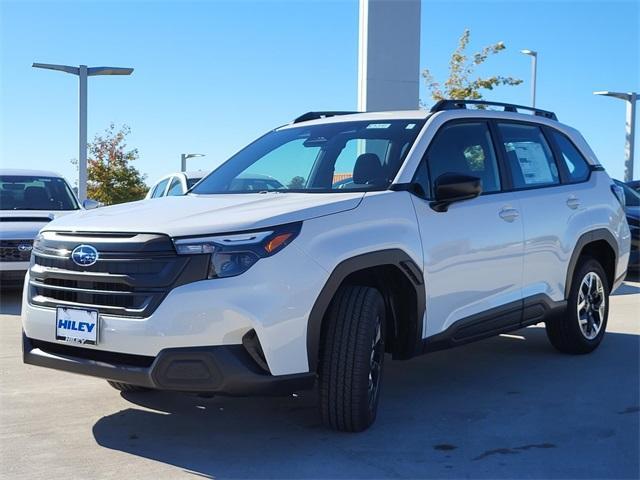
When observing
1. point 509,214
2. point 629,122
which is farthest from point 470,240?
point 629,122

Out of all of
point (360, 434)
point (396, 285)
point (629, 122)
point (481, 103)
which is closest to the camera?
point (360, 434)

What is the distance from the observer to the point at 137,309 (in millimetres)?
3594

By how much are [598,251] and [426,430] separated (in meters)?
2.92

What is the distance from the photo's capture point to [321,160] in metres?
5.03

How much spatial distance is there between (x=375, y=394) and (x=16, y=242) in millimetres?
6106

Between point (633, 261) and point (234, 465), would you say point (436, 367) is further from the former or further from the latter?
point (633, 261)

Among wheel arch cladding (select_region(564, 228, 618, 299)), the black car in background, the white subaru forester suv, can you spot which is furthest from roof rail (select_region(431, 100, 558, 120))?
the black car in background

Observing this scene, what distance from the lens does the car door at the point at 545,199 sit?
534cm

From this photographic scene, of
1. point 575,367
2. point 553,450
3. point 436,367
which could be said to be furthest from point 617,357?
point 553,450

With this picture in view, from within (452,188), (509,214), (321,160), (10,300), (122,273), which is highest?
(321,160)

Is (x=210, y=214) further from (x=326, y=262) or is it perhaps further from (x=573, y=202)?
(x=573, y=202)

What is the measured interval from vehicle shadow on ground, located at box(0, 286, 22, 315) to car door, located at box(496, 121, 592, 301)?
5.68 meters

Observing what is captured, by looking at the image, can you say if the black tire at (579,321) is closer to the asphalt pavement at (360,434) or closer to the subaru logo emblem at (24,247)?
the asphalt pavement at (360,434)

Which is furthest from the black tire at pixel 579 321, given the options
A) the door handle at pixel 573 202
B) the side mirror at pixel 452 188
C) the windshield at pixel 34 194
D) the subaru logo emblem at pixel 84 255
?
the windshield at pixel 34 194
